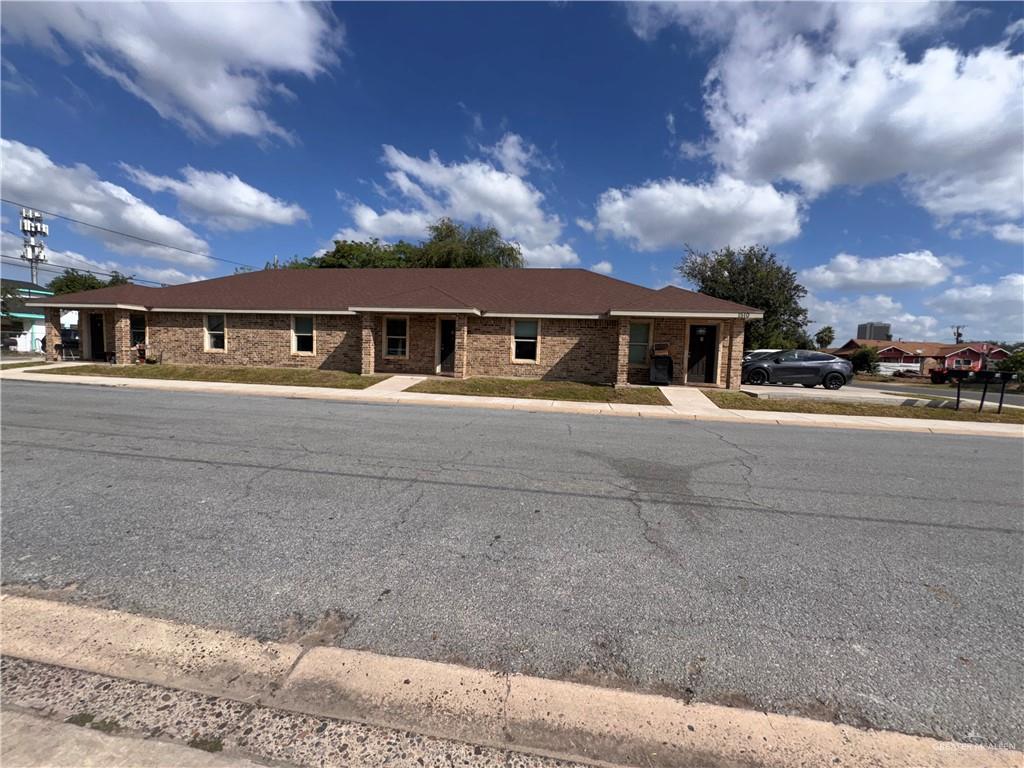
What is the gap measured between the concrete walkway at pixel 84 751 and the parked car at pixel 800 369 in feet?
68.3

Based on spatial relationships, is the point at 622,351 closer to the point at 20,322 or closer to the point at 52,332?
the point at 52,332

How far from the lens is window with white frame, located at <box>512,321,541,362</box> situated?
59.2 ft

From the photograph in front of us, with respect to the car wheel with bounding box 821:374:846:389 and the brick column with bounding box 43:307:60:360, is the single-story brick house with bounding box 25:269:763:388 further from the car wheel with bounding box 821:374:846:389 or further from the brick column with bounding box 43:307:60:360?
the car wheel with bounding box 821:374:846:389

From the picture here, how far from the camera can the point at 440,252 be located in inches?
1328

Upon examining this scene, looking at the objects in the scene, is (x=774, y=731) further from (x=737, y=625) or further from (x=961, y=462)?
(x=961, y=462)

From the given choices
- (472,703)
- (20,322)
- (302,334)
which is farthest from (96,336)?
(20,322)

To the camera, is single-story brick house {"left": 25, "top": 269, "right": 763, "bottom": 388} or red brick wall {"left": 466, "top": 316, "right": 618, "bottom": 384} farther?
red brick wall {"left": 466, "top": 316, "right": 618, "bottom": 384}

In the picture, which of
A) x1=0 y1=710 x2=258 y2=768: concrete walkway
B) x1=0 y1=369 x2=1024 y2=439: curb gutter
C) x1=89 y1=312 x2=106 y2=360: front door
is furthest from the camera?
x1=89 y1=312 x2=106 y2=360: front door

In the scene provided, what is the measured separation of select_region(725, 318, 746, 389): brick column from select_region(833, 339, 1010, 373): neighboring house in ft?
195

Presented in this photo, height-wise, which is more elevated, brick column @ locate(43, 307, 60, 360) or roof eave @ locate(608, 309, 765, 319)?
roof eave @ locate(608, 309, 765, 319)

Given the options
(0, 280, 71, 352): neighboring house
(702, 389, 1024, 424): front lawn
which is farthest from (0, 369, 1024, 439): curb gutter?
(0, 280, 71, 352): neighboring house

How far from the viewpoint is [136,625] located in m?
2.72

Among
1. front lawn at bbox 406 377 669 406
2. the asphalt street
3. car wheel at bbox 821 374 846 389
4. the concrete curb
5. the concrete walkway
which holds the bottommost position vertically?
the concrete walkway

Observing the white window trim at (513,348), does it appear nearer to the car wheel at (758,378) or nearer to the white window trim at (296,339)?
the white window trim at (296,339)
